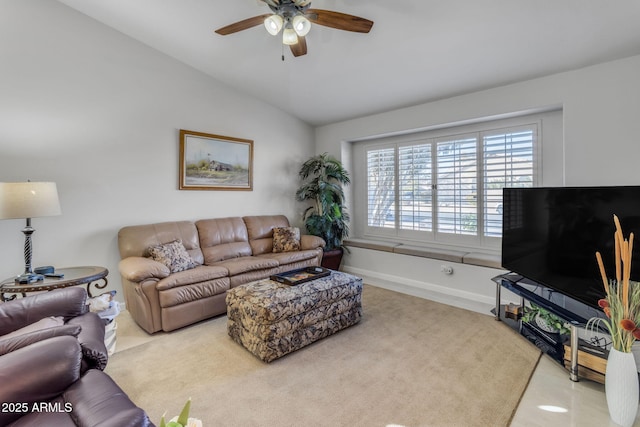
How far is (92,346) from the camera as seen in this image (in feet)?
4.79

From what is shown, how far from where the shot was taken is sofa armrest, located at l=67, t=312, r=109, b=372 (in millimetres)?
1416

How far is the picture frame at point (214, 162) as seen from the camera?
395cm

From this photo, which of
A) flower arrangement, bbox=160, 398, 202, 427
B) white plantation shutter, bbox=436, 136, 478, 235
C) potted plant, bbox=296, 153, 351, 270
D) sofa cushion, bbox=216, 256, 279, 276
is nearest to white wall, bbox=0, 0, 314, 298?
sofa cushion, bbox=216, 256, 279, 276

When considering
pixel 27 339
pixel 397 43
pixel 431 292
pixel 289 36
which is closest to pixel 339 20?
pixel 289 36

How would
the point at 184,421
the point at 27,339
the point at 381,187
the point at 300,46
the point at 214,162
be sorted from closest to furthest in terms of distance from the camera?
1. the point at 184,421
2. the point at 27,339
3. the point at 300,46
4. the point at 214,162
5. the point at 381,187

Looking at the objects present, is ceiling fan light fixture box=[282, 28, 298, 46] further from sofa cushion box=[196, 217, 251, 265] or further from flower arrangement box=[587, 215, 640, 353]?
sofa cushion box=[196, 217, 251, 265]

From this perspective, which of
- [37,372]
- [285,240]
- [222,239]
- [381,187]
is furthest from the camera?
[381,187]

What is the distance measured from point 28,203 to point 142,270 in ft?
3.24

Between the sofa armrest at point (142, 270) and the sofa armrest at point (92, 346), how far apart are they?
3.20 feet

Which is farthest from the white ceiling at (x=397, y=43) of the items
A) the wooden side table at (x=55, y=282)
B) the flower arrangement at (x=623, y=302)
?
the wooden side table at (x=55, y=282)

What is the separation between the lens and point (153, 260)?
123 inches

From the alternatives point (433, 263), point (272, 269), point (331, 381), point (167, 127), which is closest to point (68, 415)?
point (331, 381)

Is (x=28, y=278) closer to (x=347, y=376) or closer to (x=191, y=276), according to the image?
(x=191, y=276)

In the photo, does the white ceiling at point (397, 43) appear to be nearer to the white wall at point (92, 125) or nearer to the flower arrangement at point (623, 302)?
the white wall at point (92, 125)
